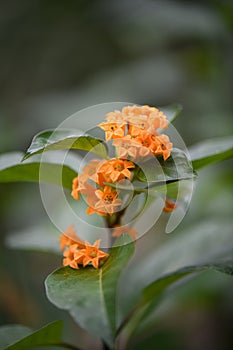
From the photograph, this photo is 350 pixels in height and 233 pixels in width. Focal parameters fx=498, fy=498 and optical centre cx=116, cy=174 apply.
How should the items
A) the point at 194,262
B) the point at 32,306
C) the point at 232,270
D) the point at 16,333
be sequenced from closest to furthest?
the point at 232,270 < the point at 16,333 < the point at 194,262 < the point at 32,306

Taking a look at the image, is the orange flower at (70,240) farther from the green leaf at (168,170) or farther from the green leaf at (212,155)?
the green leaf at (212,155)

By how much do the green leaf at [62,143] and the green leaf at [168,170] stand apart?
0.10 m

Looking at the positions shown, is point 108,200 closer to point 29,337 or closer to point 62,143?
point 62,143

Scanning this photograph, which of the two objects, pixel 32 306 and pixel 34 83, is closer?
pixel 32 306

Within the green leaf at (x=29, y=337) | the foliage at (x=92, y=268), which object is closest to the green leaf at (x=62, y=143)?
the foliage at (x=92, y=268)

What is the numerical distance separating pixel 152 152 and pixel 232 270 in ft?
0.92

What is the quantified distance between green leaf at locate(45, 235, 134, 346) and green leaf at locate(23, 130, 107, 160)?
18 cm

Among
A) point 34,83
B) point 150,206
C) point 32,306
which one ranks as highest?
point 150,206

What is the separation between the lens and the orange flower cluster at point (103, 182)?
2.95ft

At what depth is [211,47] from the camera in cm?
262

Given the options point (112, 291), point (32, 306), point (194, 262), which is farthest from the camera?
point (32, 306)

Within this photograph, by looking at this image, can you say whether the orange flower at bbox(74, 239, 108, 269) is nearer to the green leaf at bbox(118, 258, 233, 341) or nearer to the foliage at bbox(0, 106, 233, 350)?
the foliage at bbox(0, 106, 233, 350)

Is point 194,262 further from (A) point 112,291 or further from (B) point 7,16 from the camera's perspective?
(B) point 7,16

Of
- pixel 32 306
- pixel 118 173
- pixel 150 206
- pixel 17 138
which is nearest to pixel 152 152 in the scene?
pixel 118 173
